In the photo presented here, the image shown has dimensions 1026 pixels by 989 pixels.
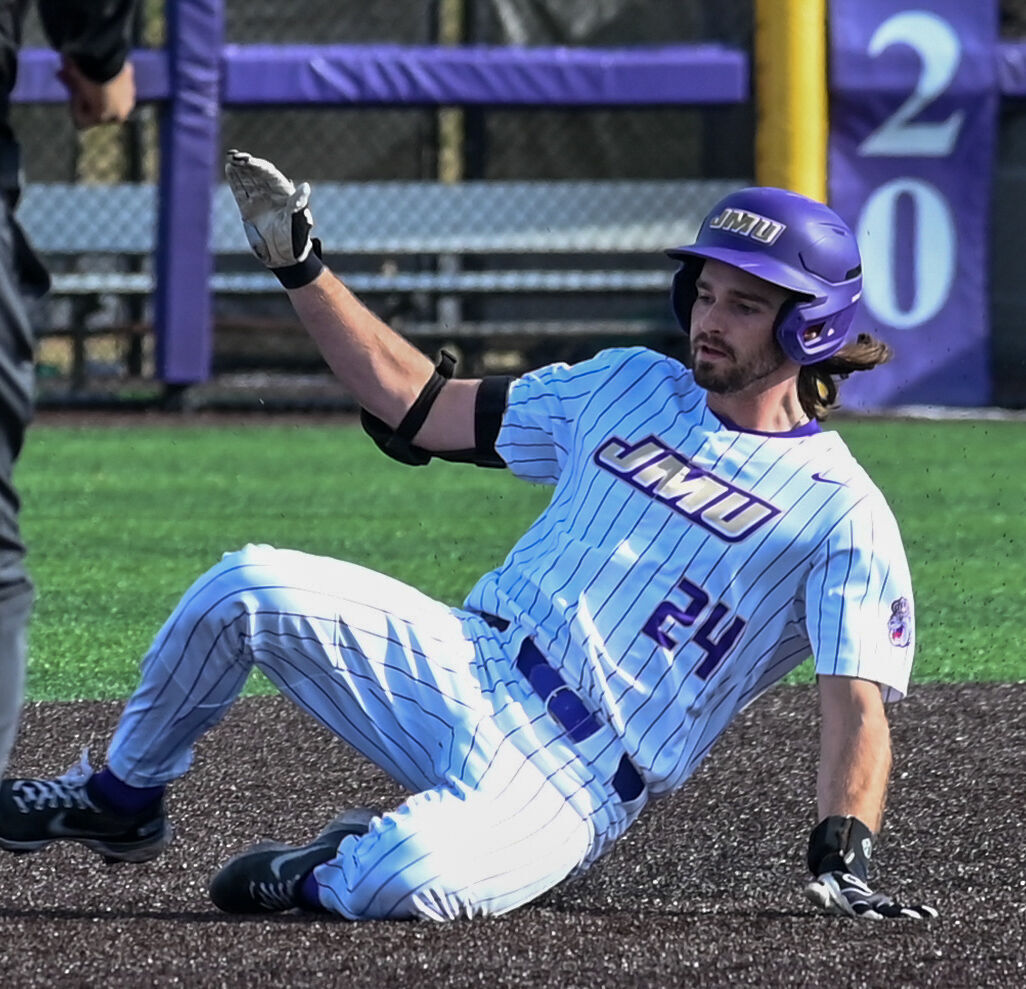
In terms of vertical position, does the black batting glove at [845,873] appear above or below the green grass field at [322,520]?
above

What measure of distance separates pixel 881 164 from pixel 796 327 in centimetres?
835

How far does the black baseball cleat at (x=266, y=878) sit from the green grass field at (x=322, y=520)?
184 centimetres

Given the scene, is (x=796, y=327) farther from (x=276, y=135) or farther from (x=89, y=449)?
(x=276, y=135)

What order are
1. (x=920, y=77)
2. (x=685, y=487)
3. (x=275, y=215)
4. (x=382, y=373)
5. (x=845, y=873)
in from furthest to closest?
(x=920, y=77)
(x=382, y=373)
(x=275, y=215)
(x=685, y=487)
(x=845, y=873)

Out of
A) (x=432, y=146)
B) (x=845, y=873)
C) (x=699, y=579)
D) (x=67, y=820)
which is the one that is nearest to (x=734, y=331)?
(x=699, y=579)

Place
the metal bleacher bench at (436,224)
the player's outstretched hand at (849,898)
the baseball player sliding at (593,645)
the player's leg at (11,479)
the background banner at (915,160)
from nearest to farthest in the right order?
the player's leg at (11,479) < the player's outstretched hand at (849,898) < the baseball player sliding at (593,645) < the background banner at (915,160) < the metal bleacher bench at (436,224)

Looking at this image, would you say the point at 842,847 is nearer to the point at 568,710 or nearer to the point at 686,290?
the point at 568,710

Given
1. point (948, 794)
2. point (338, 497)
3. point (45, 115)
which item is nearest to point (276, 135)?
point (45, 115)

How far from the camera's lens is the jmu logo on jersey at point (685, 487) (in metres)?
3.18

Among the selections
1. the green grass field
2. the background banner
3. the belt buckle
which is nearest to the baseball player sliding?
the belt buckle

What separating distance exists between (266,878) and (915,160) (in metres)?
9.02

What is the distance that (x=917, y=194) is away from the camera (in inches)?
448

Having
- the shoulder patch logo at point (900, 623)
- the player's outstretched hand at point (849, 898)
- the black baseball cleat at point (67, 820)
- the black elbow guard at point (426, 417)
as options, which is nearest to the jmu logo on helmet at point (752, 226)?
the black elbow guard at point (426, 417)

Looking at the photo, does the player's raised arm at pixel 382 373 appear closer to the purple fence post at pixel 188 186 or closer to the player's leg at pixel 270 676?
the player's leg at pixel 270 676
